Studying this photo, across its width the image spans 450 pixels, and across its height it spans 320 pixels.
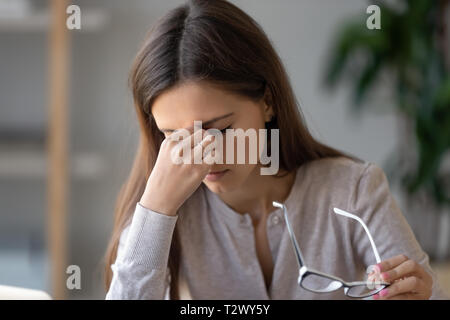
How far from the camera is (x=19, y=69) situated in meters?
1.66

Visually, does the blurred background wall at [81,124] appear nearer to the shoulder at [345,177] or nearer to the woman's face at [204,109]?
the shoulder at [345,177]

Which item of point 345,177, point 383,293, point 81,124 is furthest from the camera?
point 81,124

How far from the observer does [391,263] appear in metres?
0.58

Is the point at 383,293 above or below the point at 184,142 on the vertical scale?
below

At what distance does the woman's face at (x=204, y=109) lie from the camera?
580mm

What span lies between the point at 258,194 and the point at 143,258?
0.67 feet

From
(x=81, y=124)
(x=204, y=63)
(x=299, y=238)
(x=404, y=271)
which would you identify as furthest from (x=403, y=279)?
(x=81, y=124)

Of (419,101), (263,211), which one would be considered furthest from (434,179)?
(263,211)

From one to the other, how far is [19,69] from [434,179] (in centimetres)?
115

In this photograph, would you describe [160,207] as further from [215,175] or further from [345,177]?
[345,177]

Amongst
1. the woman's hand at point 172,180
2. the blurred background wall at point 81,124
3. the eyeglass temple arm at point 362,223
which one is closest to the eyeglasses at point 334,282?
the eyeglass temple arm at point 362,223

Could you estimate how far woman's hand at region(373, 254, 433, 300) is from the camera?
57 centimetres
